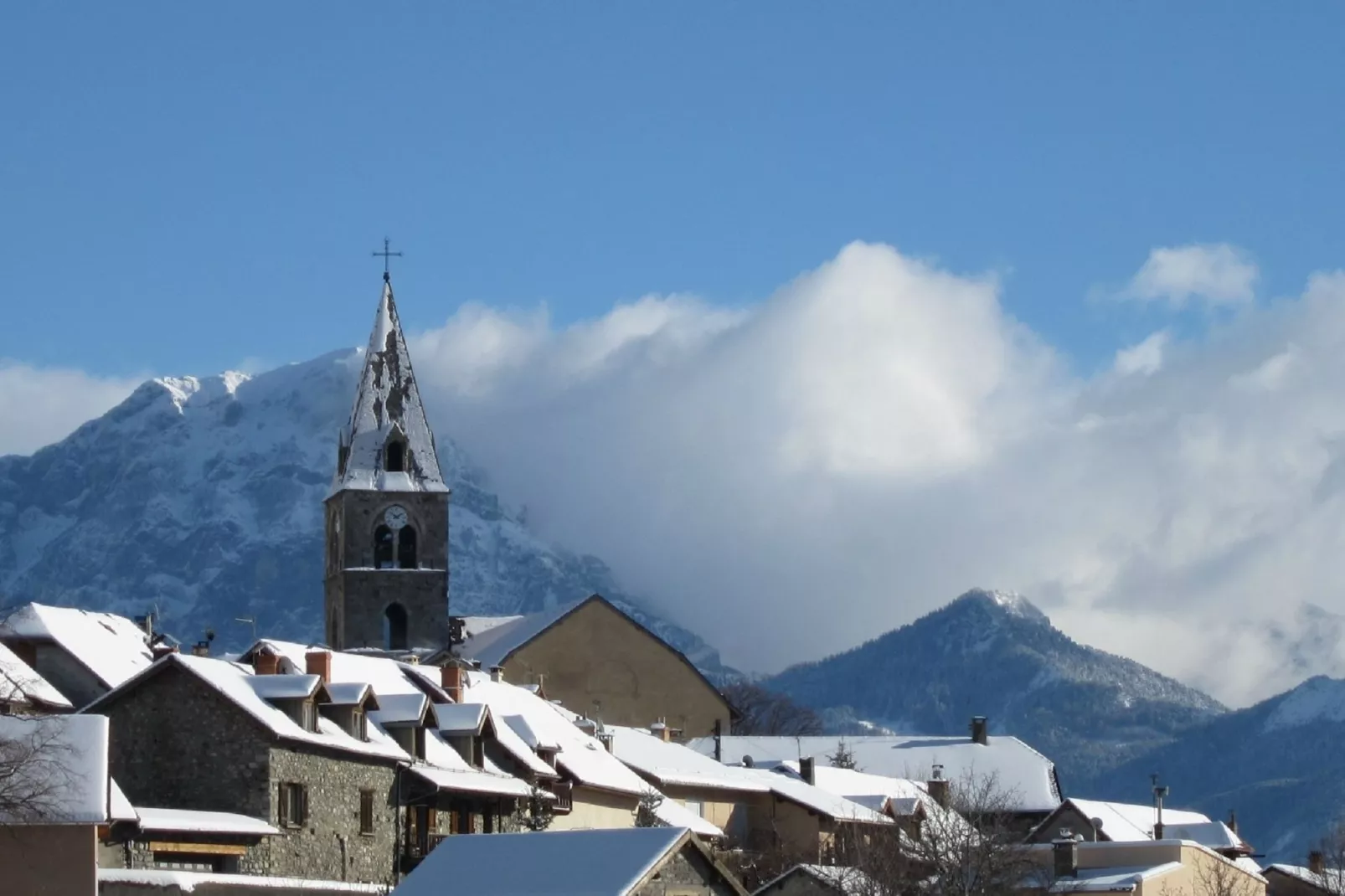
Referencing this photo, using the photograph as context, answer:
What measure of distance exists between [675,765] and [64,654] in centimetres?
2579

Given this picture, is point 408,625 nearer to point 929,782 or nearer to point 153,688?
point 929,782

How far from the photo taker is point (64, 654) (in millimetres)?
71062

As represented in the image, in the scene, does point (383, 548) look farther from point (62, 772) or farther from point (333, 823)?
point (62, 772)

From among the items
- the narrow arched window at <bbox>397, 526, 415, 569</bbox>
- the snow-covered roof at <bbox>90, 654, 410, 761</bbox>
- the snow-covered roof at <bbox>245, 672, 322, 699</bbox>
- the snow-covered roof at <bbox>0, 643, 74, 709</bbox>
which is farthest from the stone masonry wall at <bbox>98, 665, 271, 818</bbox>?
the narrow arched window at <bbox>397, 526, 415, 569</bbox>

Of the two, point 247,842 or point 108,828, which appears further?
point 247,842

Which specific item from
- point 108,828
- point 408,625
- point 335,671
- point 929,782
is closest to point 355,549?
point 408,625

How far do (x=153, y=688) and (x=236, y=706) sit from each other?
2217 mm

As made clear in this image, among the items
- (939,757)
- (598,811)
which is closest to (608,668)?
(939,757)

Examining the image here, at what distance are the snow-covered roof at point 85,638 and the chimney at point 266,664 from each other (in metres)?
3.22

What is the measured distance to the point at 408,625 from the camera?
4781 inches

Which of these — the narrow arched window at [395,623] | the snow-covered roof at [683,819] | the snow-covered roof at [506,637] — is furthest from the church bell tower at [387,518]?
the snow-covered roof at [683,819]

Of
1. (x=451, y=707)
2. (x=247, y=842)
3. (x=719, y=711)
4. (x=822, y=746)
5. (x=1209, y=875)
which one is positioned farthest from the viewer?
(x=822, y=746)

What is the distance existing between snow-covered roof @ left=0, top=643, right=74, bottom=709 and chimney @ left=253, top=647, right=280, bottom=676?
4722 millimetres

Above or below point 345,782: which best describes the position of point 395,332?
above
